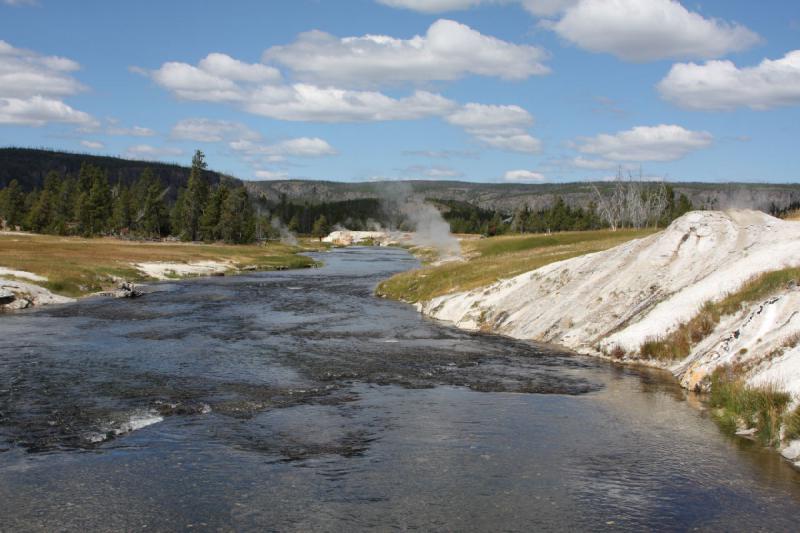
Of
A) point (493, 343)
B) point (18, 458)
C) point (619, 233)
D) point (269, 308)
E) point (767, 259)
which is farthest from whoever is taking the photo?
point (619, 233)

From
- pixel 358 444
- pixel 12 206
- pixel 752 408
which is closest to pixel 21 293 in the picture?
pixel 358 444

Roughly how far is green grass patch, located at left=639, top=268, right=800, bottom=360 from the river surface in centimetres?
192

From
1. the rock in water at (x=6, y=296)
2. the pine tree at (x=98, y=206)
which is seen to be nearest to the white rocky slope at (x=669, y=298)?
the rock in water at (x=6, y=296)

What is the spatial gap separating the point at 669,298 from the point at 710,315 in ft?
13.1

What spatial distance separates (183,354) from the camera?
30.1 meters

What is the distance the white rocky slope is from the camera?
23172 mm

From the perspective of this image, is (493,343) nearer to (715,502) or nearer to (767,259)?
(767,259)

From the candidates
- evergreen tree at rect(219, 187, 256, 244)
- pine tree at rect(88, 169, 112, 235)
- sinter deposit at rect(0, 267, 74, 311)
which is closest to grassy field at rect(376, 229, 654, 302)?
sinter deposit at rect(0, 267, 74, 311)

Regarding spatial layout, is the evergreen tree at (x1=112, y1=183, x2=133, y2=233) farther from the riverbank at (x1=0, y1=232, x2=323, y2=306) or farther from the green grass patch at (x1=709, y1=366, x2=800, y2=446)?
the green grass patch at (x1=709, y1=366, x2=800, y2=446)

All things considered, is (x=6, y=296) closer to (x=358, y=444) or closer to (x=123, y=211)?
(x=358, y=444)

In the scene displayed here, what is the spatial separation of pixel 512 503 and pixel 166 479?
25.7 feet

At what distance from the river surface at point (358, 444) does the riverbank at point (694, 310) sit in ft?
5.00

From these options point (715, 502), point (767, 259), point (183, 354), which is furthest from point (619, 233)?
point (715, 502)

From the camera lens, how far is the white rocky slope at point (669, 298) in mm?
23172
